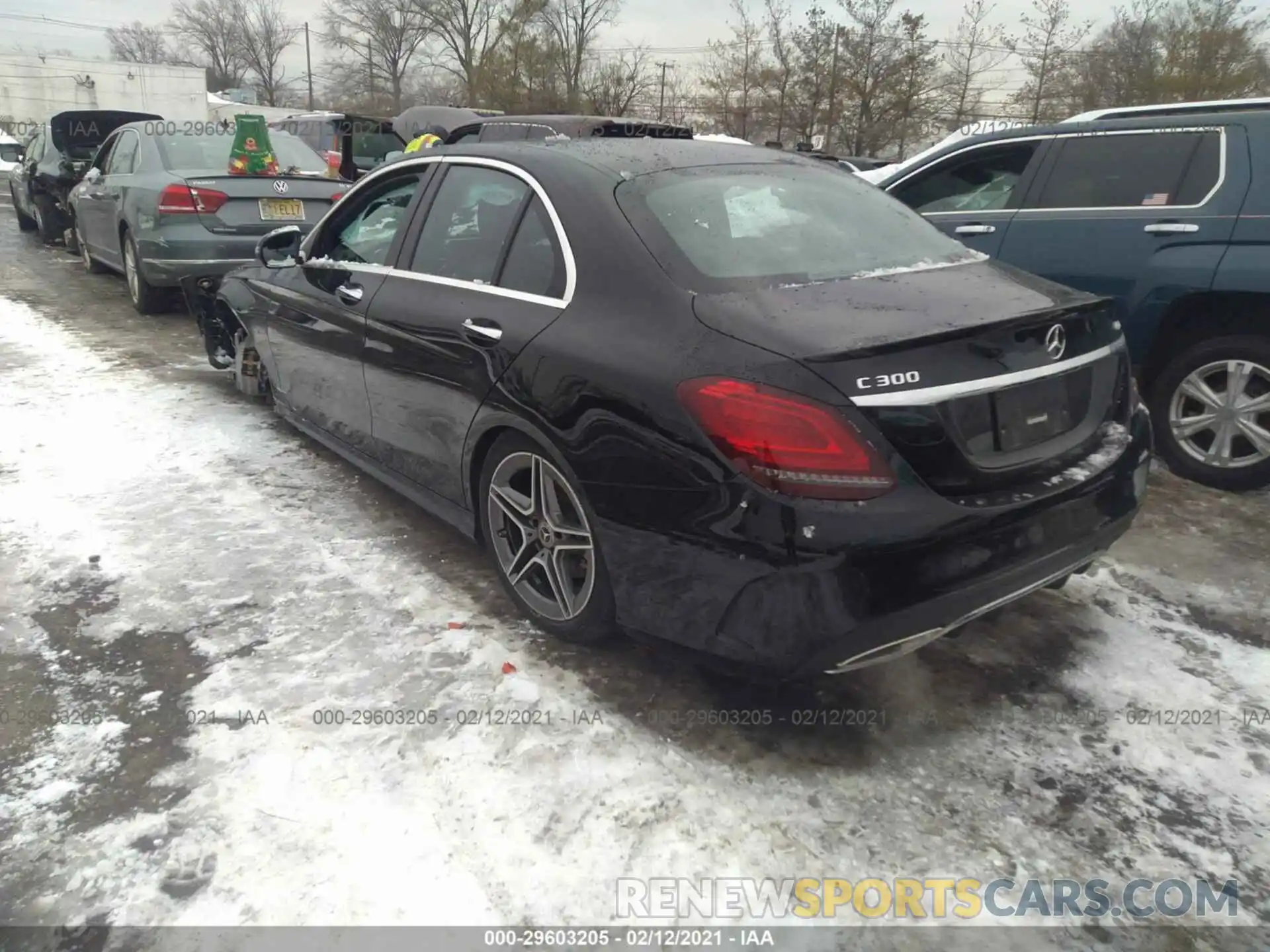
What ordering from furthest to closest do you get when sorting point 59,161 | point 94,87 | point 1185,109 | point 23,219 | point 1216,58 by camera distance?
point 94,87 → point 1216,58 → point 23,219 → point 59,161 → point 1185,109

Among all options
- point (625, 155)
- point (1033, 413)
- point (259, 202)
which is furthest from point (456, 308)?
point (259, 202)

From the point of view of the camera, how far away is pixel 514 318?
2.90m

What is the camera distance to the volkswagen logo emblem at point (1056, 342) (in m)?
2.47

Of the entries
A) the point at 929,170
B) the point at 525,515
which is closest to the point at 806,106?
the point at 929,170

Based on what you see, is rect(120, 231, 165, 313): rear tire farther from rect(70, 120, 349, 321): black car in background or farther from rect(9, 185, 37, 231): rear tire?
rect(9, 185, 37, 231): rear tire

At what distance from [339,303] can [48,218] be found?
11.3 metres

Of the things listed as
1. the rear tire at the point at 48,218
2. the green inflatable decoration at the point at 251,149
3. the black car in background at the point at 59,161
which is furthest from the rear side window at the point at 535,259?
the rear tire at the point at 48,218

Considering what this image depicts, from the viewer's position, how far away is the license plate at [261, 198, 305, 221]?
7.45 meters

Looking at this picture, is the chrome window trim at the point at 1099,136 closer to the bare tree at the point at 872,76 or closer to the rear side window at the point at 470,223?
the rear side window at the point at 470,223

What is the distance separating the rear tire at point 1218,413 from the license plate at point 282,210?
6577 millimetres

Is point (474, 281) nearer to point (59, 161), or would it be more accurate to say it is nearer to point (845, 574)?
point (845, 574)

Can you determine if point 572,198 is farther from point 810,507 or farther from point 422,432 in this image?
point 810,507

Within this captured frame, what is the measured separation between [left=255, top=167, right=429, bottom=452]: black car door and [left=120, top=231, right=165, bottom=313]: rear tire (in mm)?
4180

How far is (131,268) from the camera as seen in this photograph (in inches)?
322
